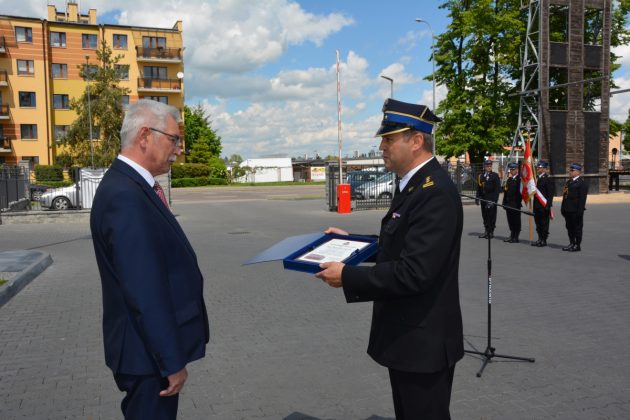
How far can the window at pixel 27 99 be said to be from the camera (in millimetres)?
50531

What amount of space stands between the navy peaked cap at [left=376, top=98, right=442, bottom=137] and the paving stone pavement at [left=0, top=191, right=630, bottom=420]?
2293 mm

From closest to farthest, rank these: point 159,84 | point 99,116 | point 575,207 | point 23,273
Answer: point 23,273, point 575,207, point 99,116, point 159,84

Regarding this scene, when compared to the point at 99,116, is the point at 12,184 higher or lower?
lower

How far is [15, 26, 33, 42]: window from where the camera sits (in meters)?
50.1

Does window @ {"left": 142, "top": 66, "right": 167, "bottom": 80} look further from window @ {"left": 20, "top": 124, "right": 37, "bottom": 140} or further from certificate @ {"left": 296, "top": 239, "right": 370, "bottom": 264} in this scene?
certificate @ {"left": 296, "top": 239, "right": 370, "bottom": 264}

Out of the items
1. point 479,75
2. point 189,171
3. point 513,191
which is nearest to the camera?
Answer: point 513,191

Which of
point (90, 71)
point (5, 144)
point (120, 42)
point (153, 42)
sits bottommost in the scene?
point (5, 144)

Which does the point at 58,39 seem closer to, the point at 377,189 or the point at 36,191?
the point at 36,191

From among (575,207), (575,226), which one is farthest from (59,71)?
(575,226)

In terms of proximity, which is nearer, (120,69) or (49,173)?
(49,173)

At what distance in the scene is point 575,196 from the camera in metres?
12.0

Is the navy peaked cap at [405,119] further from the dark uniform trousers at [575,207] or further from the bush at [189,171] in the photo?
the bush at [189,171]

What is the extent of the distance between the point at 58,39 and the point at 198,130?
22.2 metres

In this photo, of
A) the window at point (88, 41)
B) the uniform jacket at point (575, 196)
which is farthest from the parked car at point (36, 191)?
the window at point (88, 41)
